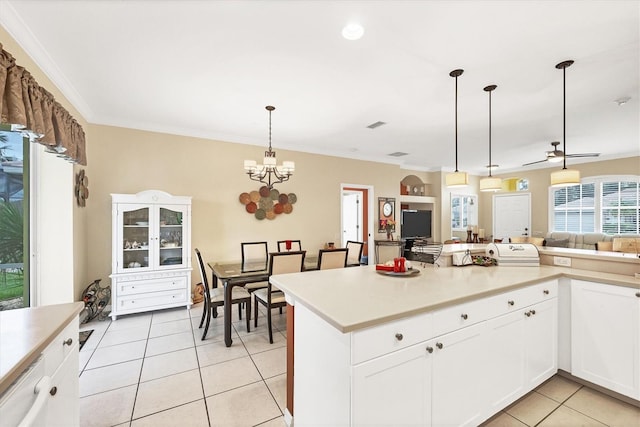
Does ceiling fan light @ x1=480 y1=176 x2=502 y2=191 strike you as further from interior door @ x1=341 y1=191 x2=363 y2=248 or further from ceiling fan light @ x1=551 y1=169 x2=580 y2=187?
interior door @ x1=341 y1=191 x2=363 y2=248

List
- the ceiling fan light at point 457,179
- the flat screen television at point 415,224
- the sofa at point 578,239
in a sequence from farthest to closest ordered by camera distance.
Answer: the flat screen television at point 415,224 → the sofa at point 578,239 → the ceiling fan light at point 457,179

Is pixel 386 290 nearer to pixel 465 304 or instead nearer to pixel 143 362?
pixel 465 304

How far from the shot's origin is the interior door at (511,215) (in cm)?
779

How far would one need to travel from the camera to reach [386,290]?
169cm

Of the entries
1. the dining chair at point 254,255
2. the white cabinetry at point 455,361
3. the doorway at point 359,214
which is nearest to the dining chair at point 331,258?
the dining chair at point 254,255

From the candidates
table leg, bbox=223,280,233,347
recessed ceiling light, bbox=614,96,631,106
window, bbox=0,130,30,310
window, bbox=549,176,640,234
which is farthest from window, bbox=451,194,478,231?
window, bbox=0,130,30,310

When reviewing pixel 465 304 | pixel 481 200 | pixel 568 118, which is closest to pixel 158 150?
pixel 465 304

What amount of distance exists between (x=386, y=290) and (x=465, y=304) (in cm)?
46

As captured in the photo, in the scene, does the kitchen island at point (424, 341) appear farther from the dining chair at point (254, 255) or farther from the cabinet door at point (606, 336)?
the dining chair at point (254, 255)

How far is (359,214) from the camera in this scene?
6.47 metres

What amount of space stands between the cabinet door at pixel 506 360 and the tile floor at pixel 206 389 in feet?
0.60

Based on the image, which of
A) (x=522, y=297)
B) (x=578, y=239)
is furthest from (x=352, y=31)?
(x=578, y=239)

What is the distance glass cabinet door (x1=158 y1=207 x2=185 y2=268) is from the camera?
12.6 ft

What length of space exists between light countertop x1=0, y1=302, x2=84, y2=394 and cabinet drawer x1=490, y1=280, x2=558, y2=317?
7.48 ft
